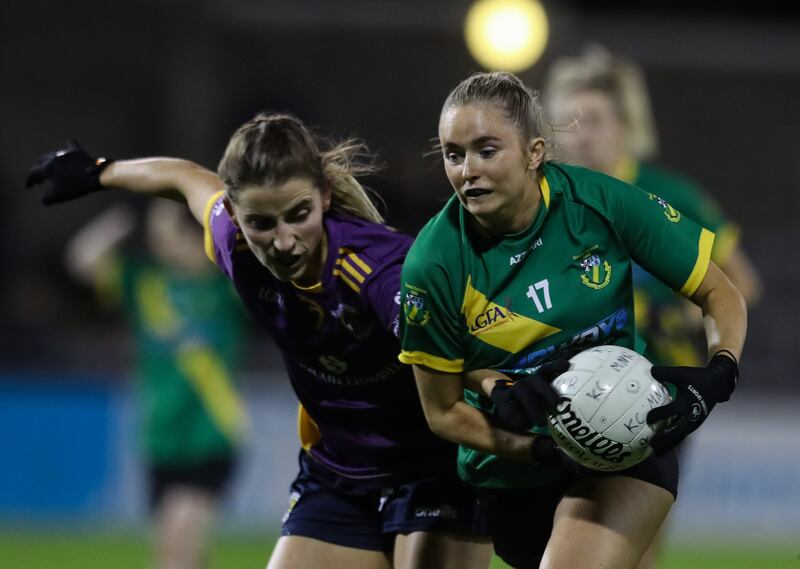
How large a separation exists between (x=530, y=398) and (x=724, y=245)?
8.16 feet

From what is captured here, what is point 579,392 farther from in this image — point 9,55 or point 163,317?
point 9,55

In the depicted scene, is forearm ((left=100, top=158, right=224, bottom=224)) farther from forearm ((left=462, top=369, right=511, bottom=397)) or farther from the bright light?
the bright light

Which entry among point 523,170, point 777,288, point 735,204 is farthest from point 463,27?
point 523,170

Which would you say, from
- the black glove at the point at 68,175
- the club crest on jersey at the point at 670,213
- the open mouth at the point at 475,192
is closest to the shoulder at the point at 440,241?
the open mouth at the point at 475,192

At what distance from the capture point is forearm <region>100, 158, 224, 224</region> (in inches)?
183

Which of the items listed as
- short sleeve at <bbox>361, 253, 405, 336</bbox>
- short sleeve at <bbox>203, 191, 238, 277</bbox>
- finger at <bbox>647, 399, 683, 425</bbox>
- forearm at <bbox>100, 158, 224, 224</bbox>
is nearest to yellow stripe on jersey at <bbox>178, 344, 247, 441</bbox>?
forearm at <bbox>100, 158, 224, 224</bbox>

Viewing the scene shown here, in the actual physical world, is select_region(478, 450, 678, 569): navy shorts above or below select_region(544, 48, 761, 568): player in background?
below

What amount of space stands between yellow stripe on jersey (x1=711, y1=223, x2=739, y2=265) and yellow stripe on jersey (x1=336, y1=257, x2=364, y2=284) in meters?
2.18

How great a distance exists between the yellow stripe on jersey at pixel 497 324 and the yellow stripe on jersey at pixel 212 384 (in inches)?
165

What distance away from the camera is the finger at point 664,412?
11.6ft

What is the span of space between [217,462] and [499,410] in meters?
4.29

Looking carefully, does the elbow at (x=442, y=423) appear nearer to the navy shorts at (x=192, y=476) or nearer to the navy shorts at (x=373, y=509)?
the navy shorts at (x=373, y=509)

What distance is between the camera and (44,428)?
10484 mm

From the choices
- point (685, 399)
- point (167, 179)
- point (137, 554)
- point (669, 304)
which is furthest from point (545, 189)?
point (137, 554)
